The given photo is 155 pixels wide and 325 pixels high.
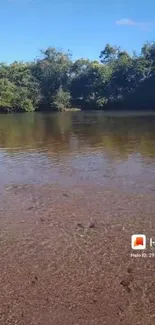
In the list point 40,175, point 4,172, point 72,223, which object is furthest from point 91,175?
point 72,223

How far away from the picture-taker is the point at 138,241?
21.0ft

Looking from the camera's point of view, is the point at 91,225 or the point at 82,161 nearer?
the point at 91,225

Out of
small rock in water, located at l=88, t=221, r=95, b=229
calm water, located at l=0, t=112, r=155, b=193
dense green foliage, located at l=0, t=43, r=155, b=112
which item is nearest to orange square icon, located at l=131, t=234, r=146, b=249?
small rock in water, located at l=88, t=221, r=95, b=229

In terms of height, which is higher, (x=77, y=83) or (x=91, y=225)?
(x=77, y=83)

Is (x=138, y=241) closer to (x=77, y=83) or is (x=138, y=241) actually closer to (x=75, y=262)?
(x=75, y=262)

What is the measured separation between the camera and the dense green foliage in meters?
66.2

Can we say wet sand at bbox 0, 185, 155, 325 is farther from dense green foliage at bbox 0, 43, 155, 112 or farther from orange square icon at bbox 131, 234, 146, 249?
dense green foliage at bbox 0, 43, 155, 112

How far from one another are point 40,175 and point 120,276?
6724 mm

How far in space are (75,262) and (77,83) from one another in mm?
68519

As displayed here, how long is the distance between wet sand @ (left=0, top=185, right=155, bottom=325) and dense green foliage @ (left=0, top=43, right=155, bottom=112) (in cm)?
5726

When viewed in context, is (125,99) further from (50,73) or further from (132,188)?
(132,188)

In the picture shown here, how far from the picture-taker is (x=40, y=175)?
1159 centimetres

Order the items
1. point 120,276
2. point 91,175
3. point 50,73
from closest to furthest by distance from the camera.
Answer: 1. point 120,276
2. point 91,175
3. point 50,73

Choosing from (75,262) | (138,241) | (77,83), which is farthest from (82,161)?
(77,83)
